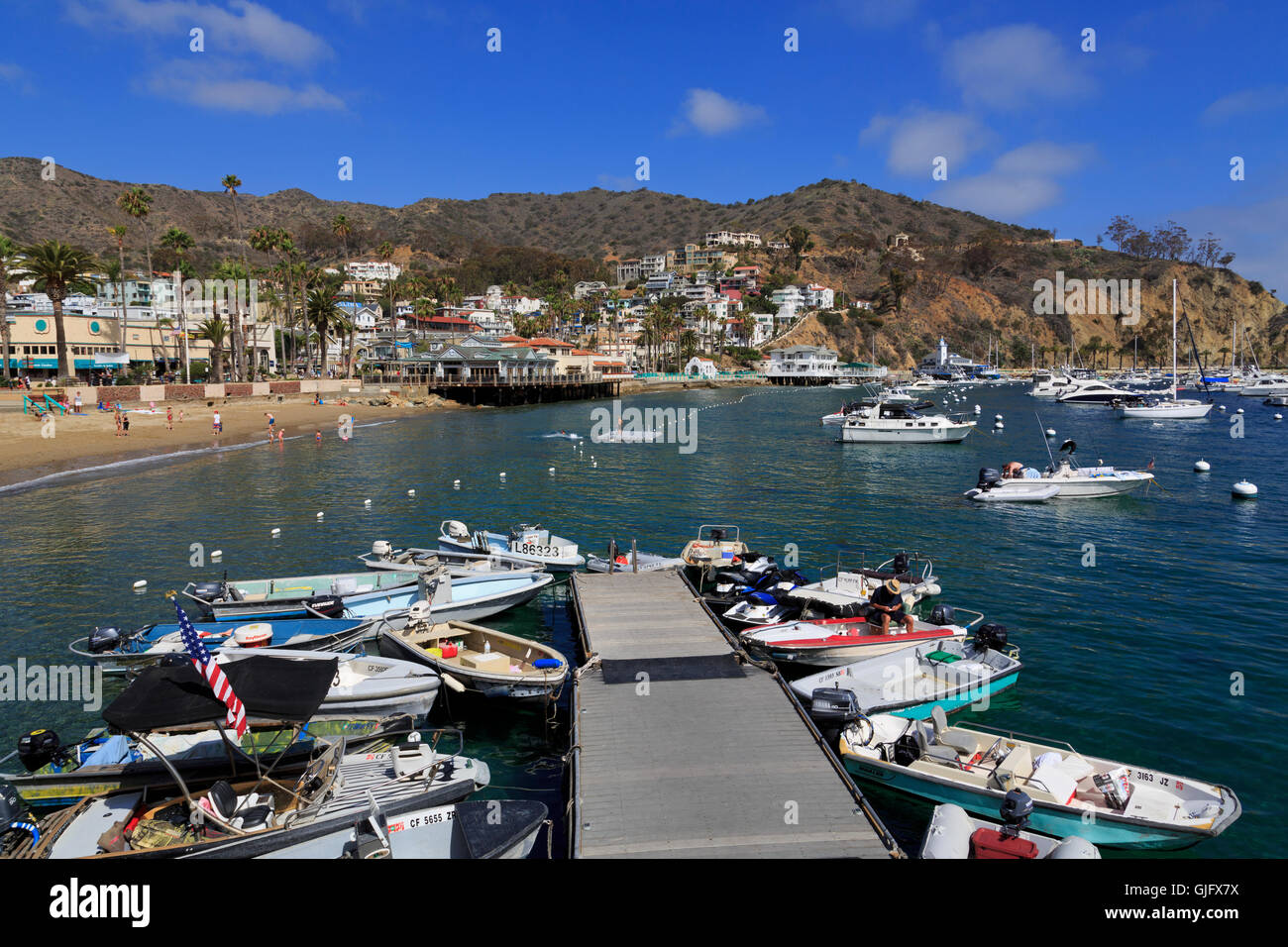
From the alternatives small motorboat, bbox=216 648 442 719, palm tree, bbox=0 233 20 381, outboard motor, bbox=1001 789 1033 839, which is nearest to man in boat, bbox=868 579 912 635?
outboard motor, bbox=1001 789 1033 839

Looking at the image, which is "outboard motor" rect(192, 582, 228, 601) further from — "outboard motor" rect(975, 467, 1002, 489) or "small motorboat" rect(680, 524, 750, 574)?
"outboard motor" rect(975, 467, 1002, 489)

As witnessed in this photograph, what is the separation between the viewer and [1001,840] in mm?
11633

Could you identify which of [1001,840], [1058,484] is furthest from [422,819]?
[1058,484]

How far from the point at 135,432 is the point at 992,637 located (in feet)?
214

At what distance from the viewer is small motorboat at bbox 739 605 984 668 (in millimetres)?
20359

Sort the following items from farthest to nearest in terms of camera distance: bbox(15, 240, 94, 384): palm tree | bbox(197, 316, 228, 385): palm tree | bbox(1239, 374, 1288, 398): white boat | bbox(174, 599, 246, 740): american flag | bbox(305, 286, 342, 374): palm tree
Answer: bbox(1239, 374, 1288, 398): white boat, bbox(305, 286, 342, 374): palm tree, bbox(197, 316, 228, 385): palm tree, bbox(15, 240, 94, 384): palm tree, bbox(174, 599, 246, 740): american flag

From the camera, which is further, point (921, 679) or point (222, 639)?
point (222, 639)

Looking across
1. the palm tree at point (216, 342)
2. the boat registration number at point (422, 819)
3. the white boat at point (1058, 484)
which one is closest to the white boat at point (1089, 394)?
the white boat at point (1058, 484)

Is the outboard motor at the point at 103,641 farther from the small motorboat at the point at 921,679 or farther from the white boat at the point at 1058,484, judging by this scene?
the white boat at the point at 1058,484

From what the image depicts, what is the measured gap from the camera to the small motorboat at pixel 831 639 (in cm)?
2036

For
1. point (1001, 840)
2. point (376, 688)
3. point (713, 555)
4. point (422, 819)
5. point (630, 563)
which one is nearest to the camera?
point (1001, 840)

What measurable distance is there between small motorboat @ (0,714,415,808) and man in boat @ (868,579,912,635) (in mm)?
13750

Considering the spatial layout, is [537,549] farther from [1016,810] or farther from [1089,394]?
[1089,394]

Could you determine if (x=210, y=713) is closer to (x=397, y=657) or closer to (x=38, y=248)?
(x=397, y=657)
